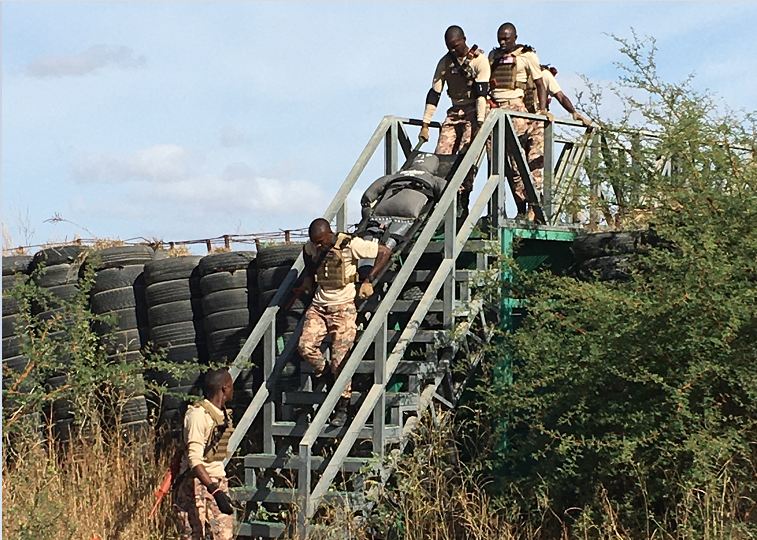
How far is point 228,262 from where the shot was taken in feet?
35.1

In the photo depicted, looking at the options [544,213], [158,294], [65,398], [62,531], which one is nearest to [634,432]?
[544,213]

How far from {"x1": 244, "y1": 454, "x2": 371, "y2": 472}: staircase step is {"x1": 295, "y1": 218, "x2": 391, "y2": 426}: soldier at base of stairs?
0.37m

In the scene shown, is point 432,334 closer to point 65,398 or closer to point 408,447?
point 408,447

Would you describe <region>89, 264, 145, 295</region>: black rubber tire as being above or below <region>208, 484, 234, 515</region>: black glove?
above

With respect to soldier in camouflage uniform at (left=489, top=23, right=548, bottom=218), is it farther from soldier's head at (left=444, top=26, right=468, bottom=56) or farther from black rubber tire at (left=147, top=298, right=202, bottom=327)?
black rubber tire at (left=147, top=298, right=202, bottom=327)

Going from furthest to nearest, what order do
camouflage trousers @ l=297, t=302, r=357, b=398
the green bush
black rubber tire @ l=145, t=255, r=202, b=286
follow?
black rubber tire @ l=145, t=255, r=202, b=286
camouflage trousers @ l=297, t=302, r=357, b=398
the green bush

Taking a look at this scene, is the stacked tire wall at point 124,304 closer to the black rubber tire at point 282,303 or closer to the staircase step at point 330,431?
the black rubber tire at point 282,303

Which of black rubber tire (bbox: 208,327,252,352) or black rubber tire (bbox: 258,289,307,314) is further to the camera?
black rubber tire (bbox: 208,327,252,352)

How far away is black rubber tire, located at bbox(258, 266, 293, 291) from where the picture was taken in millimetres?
10422

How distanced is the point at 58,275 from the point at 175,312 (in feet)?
5.14

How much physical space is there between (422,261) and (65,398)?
12.0 feet

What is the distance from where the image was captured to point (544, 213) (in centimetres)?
1055

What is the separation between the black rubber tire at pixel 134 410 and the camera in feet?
36.0

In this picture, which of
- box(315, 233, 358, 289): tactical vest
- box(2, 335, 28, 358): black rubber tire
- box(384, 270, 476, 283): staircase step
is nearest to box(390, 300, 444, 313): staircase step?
box(384, 270, 476, 283): staircase step
